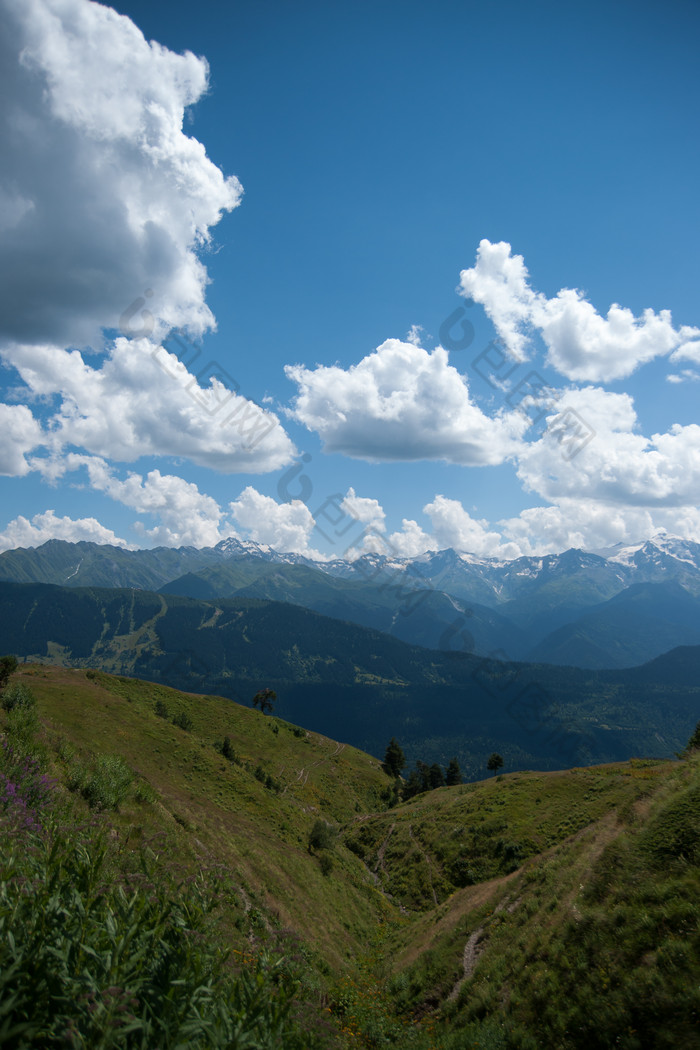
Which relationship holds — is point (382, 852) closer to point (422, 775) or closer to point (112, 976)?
point (112, 976)

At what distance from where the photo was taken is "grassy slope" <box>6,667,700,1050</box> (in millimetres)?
11508

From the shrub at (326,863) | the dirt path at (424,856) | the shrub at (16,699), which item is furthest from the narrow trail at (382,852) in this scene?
the shrub at (16,699)

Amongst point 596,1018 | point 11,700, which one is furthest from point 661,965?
point 11,700

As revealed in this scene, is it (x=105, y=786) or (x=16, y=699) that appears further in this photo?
(x=16, y=699)

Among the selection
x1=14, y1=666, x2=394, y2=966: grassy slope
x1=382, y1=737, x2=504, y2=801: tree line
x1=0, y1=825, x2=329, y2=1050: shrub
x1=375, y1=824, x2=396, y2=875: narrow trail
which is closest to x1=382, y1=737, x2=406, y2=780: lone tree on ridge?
x1=382, y1=737, x2=504, y2=801: tree line

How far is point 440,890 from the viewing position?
40.2 metres

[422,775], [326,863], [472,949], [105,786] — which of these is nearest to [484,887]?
[472,949]

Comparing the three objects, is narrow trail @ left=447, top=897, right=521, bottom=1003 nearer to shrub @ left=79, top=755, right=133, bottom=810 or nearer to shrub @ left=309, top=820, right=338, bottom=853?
shrub @ left=79, top=755, right=133, bottom=810

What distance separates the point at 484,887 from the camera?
92.5 feet

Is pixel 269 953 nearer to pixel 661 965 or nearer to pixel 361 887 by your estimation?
pixel 661 965

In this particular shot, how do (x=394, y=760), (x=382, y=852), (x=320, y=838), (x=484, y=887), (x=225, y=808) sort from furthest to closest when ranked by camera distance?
(x=394, y=760) → (x=382, y=852) → (x=320, y=838) → (x=225, y=808) → (x=484, y=887)

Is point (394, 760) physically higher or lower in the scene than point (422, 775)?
higher

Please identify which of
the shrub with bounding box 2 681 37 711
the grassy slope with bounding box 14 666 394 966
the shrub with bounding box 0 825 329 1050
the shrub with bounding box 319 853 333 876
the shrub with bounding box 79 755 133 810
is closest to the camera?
the shrub with bounding box 0 825 329 1050

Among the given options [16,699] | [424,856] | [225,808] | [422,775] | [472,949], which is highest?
[16,699]
